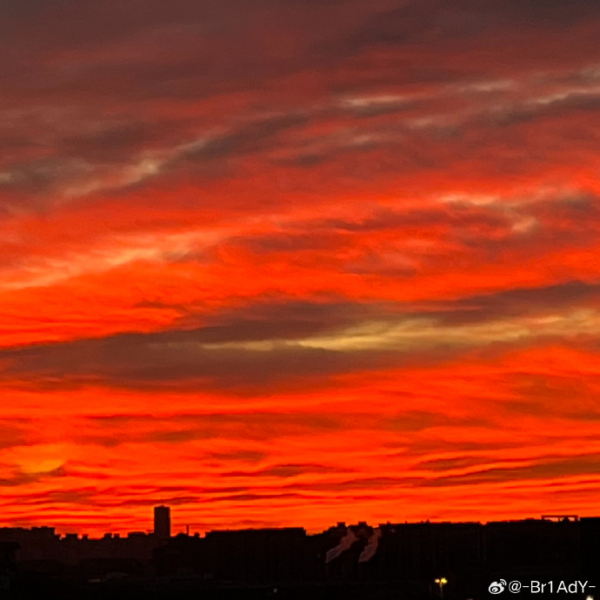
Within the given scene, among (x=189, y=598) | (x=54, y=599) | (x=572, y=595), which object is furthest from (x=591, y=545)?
(x=54, y=599)

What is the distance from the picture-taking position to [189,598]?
198500 millimetres

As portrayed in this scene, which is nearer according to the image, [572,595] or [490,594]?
[572,595]

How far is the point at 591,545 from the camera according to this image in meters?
183

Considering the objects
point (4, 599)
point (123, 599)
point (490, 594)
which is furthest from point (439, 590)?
point (4, 599)

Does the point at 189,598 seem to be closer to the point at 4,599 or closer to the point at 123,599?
the point at 123,599

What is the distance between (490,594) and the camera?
7589 inches

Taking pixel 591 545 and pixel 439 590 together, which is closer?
pixel 591 545

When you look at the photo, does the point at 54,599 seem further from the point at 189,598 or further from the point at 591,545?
the point at 591,545

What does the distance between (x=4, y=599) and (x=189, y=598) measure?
969 inches

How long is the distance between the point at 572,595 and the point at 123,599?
6219 centimetres

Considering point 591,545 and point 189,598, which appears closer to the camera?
point 591,545

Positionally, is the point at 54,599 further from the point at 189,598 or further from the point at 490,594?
the point at 490,594

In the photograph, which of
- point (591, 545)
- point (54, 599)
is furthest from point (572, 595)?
point (54, 599)

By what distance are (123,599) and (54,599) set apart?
9.39m
